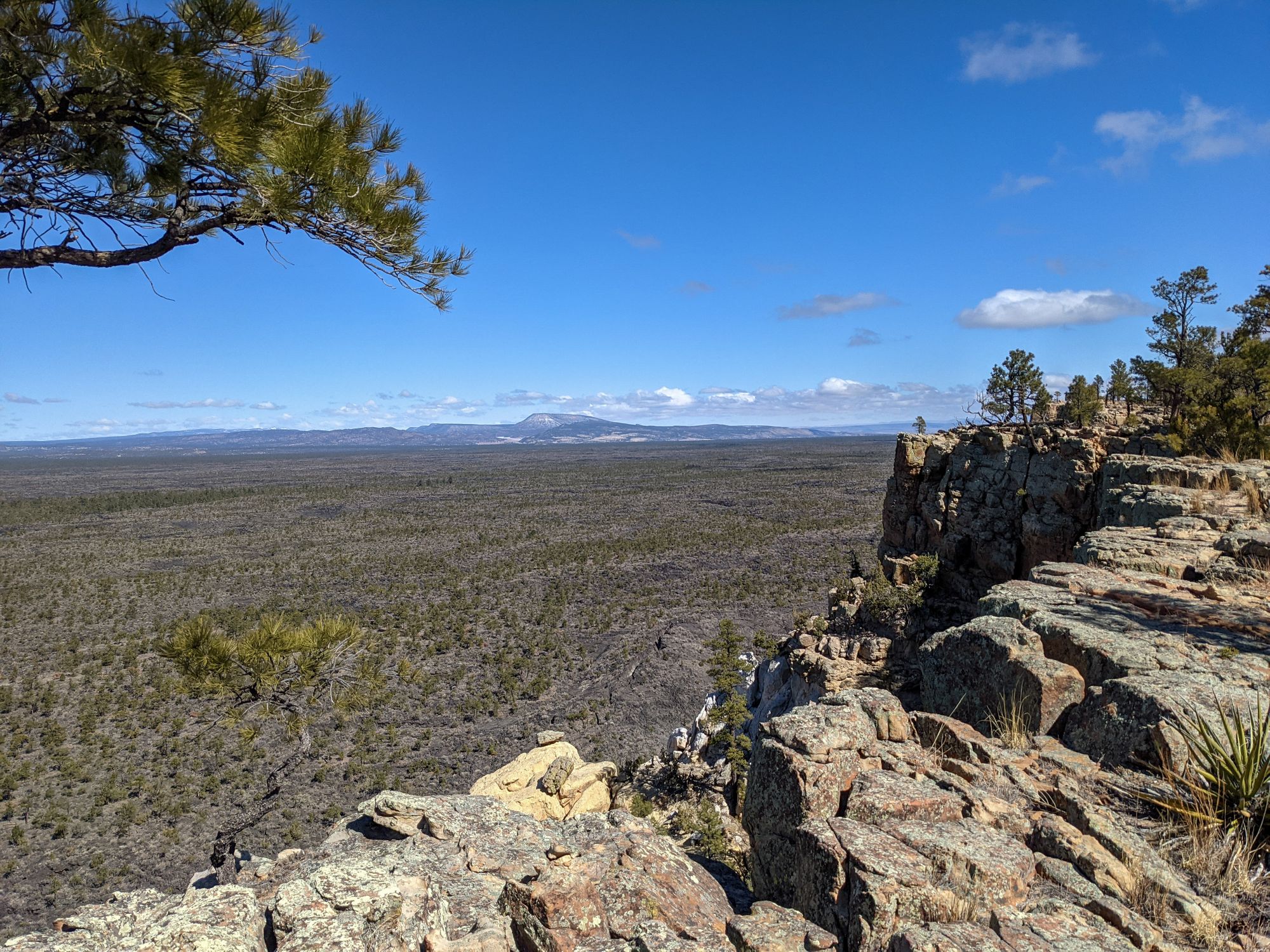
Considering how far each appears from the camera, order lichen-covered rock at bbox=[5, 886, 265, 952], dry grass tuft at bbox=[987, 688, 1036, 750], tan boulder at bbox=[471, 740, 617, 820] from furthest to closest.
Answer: tan boulder at bbox=[471, 740, 617, 820] < dry grass tuft at bbox=[987, 688, 1036, 750] < lichen-covered rock at bbox=[5, 886, 265, 952]

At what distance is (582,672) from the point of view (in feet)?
101

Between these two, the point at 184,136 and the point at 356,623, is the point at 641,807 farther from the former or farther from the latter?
the point at 184,136

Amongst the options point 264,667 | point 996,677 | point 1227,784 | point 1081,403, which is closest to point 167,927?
point 264,667

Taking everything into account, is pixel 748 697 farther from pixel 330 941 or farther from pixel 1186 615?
pixel 330 941

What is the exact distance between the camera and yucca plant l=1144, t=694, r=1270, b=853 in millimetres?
4559

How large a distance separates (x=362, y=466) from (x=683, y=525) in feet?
469

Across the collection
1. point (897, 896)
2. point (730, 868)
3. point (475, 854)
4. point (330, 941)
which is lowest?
point (730, 868)

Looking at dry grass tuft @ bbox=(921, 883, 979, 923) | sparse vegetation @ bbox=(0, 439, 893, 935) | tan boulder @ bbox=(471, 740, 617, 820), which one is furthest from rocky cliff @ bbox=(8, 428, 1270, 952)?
sparse vegetation @ bbox=(0, 439, 893, 935)

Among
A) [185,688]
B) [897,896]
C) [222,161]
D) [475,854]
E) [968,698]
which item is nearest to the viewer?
[897,896]

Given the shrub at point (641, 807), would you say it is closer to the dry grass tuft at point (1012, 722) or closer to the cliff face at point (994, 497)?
the dry grass tuft at point (1012, 722)

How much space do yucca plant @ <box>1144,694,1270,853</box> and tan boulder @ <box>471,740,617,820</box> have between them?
33.5 feet

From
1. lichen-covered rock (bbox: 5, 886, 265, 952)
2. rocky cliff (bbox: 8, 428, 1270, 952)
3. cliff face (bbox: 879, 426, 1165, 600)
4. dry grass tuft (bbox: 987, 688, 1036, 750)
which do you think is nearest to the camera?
rocky cliff (bbox: 8, 428, 1270, 952)

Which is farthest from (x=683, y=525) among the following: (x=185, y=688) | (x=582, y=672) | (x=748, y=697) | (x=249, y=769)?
(x=185, y=688)

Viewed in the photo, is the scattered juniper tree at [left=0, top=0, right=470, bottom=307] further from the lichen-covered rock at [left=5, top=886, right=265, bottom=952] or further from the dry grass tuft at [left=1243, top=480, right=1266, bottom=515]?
the dry grass tuft at [left=1243, top=480, right=1266, bottom=515]
